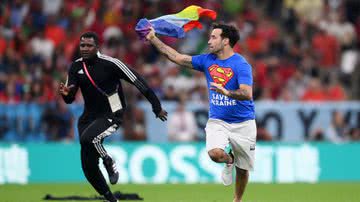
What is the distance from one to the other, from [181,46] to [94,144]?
11758mm

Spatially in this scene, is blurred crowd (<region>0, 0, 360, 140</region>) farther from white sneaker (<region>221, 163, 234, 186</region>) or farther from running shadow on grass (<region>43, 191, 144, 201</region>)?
white sneaker (<region>221, 163, 234, 186</region>)

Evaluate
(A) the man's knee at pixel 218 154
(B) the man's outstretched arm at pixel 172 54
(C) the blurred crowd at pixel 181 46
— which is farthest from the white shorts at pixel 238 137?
(C) the blurred crowd at pixel 181 46

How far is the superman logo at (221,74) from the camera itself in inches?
521

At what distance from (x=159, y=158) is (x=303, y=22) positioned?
21.1 feet

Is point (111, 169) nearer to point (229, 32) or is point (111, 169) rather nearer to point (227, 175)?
point (227, 175)

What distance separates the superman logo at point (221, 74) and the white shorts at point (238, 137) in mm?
585

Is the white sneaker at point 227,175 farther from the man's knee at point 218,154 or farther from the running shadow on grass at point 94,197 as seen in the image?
the running shadow on grass at point 94,197

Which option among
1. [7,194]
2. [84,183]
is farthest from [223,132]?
[84,183]

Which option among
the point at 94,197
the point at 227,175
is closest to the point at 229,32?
the point at 227,175

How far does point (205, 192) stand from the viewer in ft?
59.6

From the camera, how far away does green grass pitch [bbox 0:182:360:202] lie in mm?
16266

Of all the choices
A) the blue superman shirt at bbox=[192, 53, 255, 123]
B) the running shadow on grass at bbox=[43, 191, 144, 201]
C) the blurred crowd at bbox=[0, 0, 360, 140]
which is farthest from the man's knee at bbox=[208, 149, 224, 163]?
the blurred crowd at bbox=[0, 0, 360, 140]

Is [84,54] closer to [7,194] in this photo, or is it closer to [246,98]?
[246,98]

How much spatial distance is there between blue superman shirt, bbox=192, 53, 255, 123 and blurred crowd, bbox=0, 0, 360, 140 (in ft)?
A: 31.2
